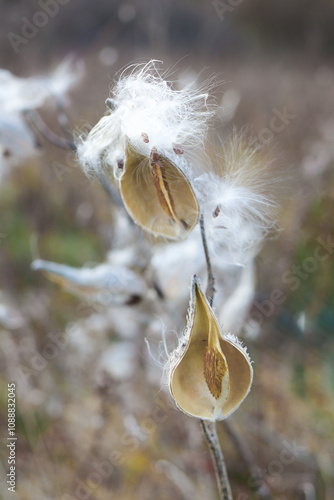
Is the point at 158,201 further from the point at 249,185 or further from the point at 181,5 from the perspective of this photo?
the point at 181,5

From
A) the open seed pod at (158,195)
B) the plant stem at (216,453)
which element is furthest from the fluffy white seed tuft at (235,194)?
the plant stem at (216,453)

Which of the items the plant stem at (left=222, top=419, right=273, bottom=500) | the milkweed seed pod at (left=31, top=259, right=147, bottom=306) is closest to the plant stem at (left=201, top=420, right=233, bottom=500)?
the plant stem at (left=222, top=419, right=273, bottom=500)

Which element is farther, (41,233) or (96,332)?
(41,233)

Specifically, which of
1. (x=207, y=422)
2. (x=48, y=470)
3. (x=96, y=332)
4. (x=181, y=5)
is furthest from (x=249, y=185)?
(x=181, y=5)

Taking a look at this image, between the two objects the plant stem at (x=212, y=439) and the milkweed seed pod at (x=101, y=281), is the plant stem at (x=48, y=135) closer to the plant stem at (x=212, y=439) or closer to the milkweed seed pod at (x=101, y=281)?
the milkweed seed pod at (x=101, y=281)

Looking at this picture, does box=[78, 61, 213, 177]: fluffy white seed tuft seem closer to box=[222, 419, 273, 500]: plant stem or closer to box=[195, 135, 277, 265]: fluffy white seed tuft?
box=[195, 135, 277, 265]: fluffy white seed tuft

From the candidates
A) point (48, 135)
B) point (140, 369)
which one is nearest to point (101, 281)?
point (48, 135)

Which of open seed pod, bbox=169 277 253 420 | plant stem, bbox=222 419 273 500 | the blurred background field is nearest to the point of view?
open seed pod, bbox=169 277 253 420

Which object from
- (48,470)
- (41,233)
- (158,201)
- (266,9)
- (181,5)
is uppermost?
(266,9)
